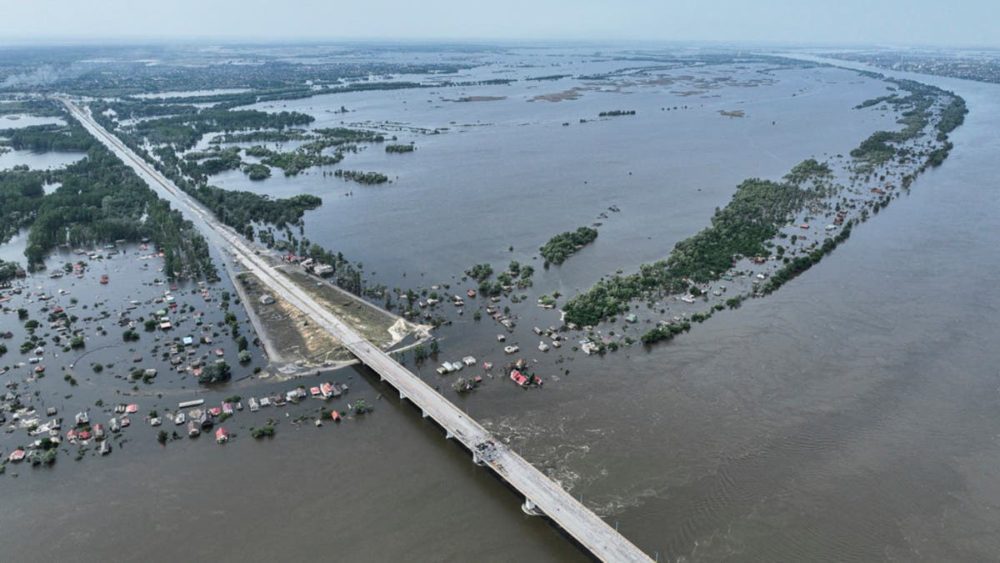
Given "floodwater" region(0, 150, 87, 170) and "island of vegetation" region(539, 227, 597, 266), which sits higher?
"floodwater" region(0, 150, 87, 170)

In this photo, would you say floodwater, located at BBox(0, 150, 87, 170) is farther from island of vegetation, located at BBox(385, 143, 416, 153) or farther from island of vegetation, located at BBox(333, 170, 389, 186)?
island of vegetation, located at BBox(385, 143, 416, 153)

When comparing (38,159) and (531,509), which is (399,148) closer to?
(38,159)

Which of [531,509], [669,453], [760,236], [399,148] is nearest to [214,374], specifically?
[531,509]

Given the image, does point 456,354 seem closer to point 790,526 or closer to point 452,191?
point 790,526

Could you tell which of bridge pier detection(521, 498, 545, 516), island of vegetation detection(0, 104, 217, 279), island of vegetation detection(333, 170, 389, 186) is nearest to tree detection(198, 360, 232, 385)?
island of vegetation detection(0, 104, 217, 279)

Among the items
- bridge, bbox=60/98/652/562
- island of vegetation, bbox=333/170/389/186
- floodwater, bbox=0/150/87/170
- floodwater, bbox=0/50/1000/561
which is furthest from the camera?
floodwater, bbox=0/150/87/170

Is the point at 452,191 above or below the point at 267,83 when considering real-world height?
below

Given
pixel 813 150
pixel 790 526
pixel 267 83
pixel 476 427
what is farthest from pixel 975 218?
pixel 267 83
